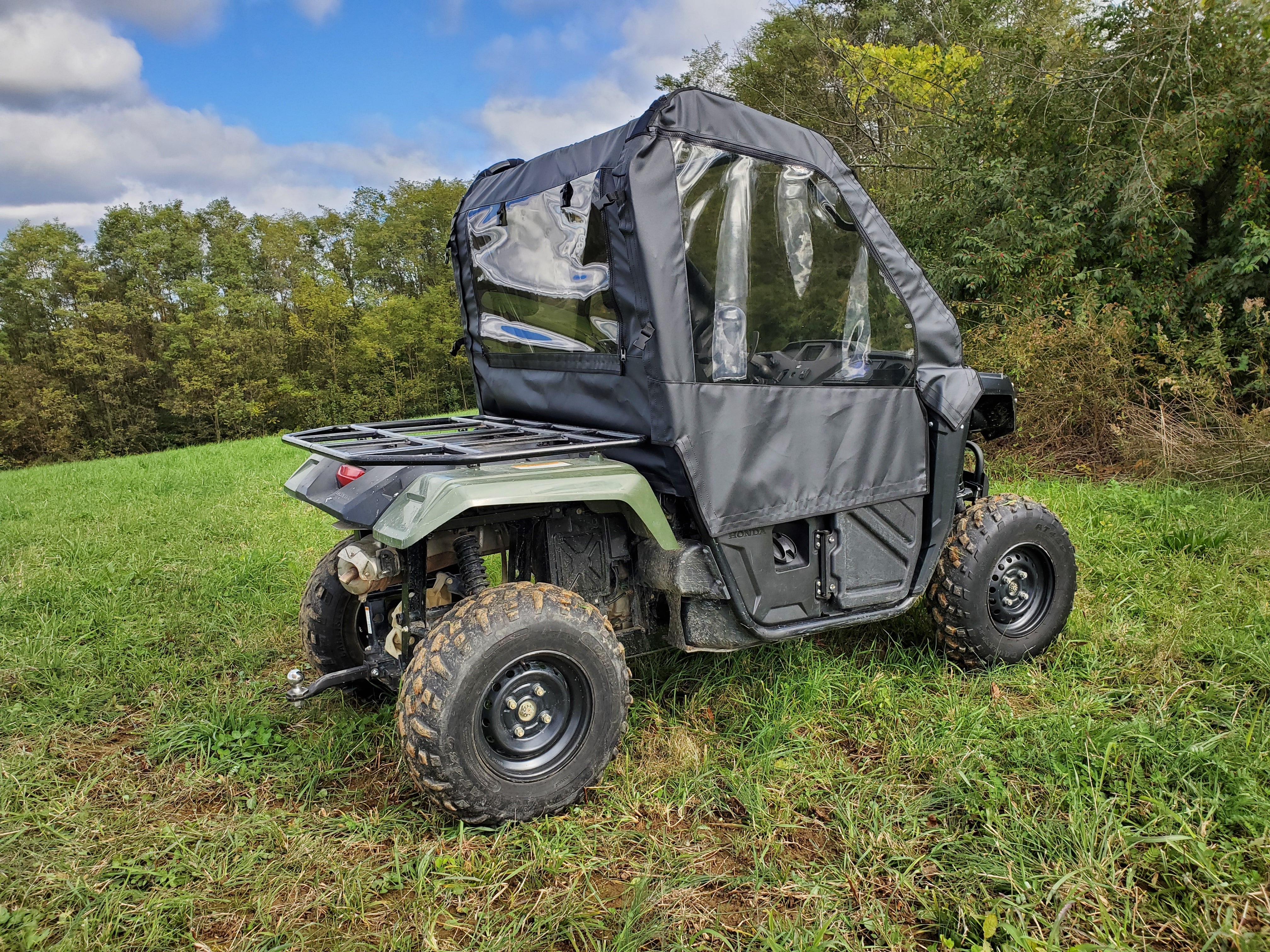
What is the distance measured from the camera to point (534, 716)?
289 cm

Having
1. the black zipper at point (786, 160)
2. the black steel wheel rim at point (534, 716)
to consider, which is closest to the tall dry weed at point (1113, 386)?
the black zipper at point (786, 160)

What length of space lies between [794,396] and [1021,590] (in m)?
1.76

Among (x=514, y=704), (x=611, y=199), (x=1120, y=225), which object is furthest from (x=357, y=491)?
(x=1120, y=225)

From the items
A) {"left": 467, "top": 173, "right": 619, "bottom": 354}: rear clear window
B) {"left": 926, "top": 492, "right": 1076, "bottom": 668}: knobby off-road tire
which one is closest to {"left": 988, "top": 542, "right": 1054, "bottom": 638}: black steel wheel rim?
{"left": 926, "top": 492, "right": 1076, "bottom": 668}: knobby off-road tire

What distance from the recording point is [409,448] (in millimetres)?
3223

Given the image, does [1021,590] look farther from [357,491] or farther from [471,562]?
[357,491]

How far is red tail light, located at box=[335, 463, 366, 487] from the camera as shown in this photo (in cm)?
331

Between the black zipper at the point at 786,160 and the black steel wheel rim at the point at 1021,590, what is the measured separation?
1140mm

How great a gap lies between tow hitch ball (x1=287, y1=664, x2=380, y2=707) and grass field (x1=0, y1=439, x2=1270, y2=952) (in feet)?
1.04

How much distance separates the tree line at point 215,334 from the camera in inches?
1499

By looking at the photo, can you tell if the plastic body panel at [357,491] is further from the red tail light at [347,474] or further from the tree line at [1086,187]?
the tree line at [1086,187]

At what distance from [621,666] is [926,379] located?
184 cm

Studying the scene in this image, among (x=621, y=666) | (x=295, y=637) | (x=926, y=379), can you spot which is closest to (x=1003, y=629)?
(x=926, y=379)

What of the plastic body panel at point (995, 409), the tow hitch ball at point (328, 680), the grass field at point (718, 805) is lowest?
the grass field at point (718, 805)
